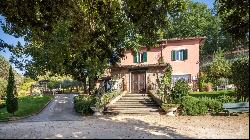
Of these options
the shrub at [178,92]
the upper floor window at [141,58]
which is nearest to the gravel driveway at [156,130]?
the shrub at [178,92]

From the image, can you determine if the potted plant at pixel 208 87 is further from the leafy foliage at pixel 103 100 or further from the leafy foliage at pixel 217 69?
the leafy foliage at pixel 103 100

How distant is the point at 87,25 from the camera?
77.5 feet

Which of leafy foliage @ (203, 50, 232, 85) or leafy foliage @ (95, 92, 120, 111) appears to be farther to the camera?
leafy foliage @ (203, 50, 232, 85)

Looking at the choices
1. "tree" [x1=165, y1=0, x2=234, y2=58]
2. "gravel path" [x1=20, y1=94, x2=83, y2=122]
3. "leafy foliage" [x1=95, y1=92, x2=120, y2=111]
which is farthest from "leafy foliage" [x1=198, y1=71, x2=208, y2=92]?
"tree" [x1=165, y1=0, x2=234, y2=58]

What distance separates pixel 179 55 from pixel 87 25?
21.1 metres

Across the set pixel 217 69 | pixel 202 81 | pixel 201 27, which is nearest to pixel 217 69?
pixel 217 69

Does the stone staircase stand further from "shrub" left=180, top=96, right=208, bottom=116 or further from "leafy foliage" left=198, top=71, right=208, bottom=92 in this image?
"leafy foliage" left=198, top=71, right=208, bottom=92

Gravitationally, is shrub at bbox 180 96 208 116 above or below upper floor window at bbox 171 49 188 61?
below

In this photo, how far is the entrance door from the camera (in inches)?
1518

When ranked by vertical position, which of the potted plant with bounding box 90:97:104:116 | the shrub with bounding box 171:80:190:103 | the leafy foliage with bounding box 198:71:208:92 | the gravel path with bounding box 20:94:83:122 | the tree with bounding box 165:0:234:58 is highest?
the tree with bounding box 165:0:234:58

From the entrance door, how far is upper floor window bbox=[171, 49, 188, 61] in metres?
5.96

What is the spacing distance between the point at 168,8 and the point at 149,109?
25.0 feet

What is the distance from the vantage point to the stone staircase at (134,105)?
24.4 meters

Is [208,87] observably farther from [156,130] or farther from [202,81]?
[156,130]
